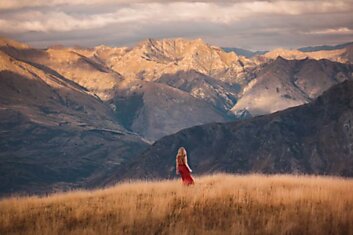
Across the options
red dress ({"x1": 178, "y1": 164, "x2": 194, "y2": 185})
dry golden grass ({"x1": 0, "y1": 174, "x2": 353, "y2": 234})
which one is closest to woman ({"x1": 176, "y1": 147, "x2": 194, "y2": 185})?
red dress ({"x1": 178, "y1": 164, "x2": 194, "y2": 185})

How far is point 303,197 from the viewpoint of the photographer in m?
20.8

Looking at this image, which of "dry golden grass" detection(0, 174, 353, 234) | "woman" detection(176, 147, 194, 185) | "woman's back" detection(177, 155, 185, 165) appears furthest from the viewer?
"woman's back" detection(177, 155, 185, 165)

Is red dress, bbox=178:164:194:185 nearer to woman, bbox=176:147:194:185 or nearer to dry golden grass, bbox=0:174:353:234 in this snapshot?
woman, bbox=176:147:194:185

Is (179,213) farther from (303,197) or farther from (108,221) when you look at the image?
(303,197)

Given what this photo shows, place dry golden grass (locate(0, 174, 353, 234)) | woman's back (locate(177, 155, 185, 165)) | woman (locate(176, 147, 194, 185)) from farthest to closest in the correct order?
woman's back (locate(177, 155, 185, 165)), woman (locate(176, 147, 194, 185)), dry golden grass (locate(0, 174, 353, 234))

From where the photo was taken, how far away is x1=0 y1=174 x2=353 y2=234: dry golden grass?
17.3 metres

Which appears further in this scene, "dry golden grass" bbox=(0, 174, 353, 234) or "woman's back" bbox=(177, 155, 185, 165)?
"woman's back" bbox=(177, 155, 185, 165)

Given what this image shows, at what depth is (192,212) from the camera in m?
19.4

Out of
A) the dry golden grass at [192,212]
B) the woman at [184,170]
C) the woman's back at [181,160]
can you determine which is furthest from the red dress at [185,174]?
the dry golden grass at [192,212]

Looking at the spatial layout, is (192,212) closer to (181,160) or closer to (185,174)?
(185,174)

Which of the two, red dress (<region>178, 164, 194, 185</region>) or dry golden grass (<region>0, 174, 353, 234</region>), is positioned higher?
dry golden grass (<region>0, 174, 353, 234</region>)

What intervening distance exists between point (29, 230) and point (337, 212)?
9.32 metres

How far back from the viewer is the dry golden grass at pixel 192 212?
1731cm

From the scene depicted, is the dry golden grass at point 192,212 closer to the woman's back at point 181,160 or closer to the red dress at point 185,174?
the red dress at point 185,174
